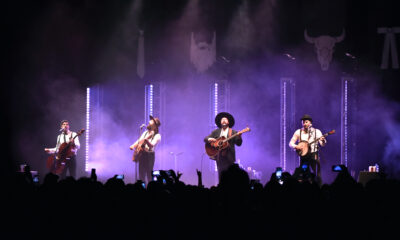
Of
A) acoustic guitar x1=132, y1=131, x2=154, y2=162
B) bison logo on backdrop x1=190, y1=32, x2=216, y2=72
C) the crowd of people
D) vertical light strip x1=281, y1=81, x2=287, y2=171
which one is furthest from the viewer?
bison logo on backdrop x1=190, y1=32, x2=216, y2=72

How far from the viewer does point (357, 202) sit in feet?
13.0

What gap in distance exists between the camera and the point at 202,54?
1505cm

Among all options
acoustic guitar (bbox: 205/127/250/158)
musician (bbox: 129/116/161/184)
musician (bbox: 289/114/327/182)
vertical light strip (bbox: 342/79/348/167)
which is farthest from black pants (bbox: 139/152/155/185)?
vertical light strip (bbox: 342/79/348/167)

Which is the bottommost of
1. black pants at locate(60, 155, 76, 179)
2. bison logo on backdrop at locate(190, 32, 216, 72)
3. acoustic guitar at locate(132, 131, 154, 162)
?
black pants at locate(60, 155, 76, 179)

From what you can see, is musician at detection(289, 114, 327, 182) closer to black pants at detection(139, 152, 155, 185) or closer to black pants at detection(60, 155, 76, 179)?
black pants at detection(139, 152, 155, 185)

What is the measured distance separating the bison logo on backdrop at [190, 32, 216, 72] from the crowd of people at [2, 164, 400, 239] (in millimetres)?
10627

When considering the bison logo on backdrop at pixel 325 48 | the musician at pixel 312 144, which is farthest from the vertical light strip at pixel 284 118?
the musician at pixel 312 144

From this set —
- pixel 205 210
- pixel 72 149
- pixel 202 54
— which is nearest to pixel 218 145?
pixel 72 149

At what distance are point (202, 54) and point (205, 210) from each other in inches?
443

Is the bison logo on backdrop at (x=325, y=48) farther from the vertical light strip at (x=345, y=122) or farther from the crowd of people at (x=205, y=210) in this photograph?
the crowd of people at (x=205, y=210)

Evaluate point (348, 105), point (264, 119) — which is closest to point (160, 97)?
point (264, 119)

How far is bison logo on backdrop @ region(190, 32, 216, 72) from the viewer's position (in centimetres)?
1498

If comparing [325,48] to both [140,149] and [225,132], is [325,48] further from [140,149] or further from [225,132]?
[140,149]

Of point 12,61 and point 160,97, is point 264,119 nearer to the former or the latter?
point 160,97
